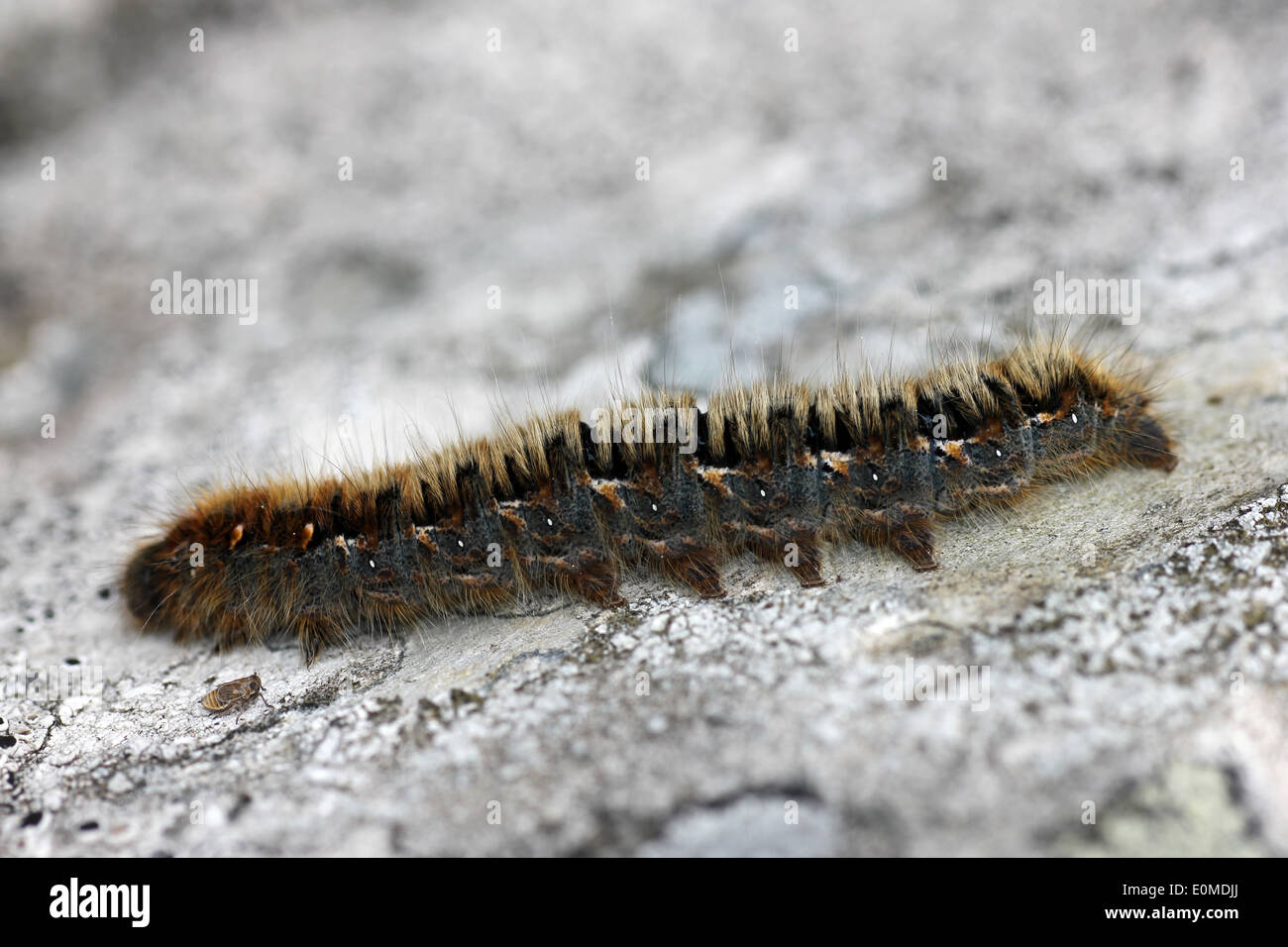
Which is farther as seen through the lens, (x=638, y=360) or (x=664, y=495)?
(x=638, y=360)

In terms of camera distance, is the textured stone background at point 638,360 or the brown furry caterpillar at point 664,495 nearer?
the textured stone background at point 638,360

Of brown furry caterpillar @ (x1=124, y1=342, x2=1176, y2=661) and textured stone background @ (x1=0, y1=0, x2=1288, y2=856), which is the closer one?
textured stone background @ (x1=0, y1=0, x2=1288, y2=856)

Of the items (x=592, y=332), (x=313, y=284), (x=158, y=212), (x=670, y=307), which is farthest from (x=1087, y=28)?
(x=158, y=212)

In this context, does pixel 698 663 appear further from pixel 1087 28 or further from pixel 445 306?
pixel 1087 28
